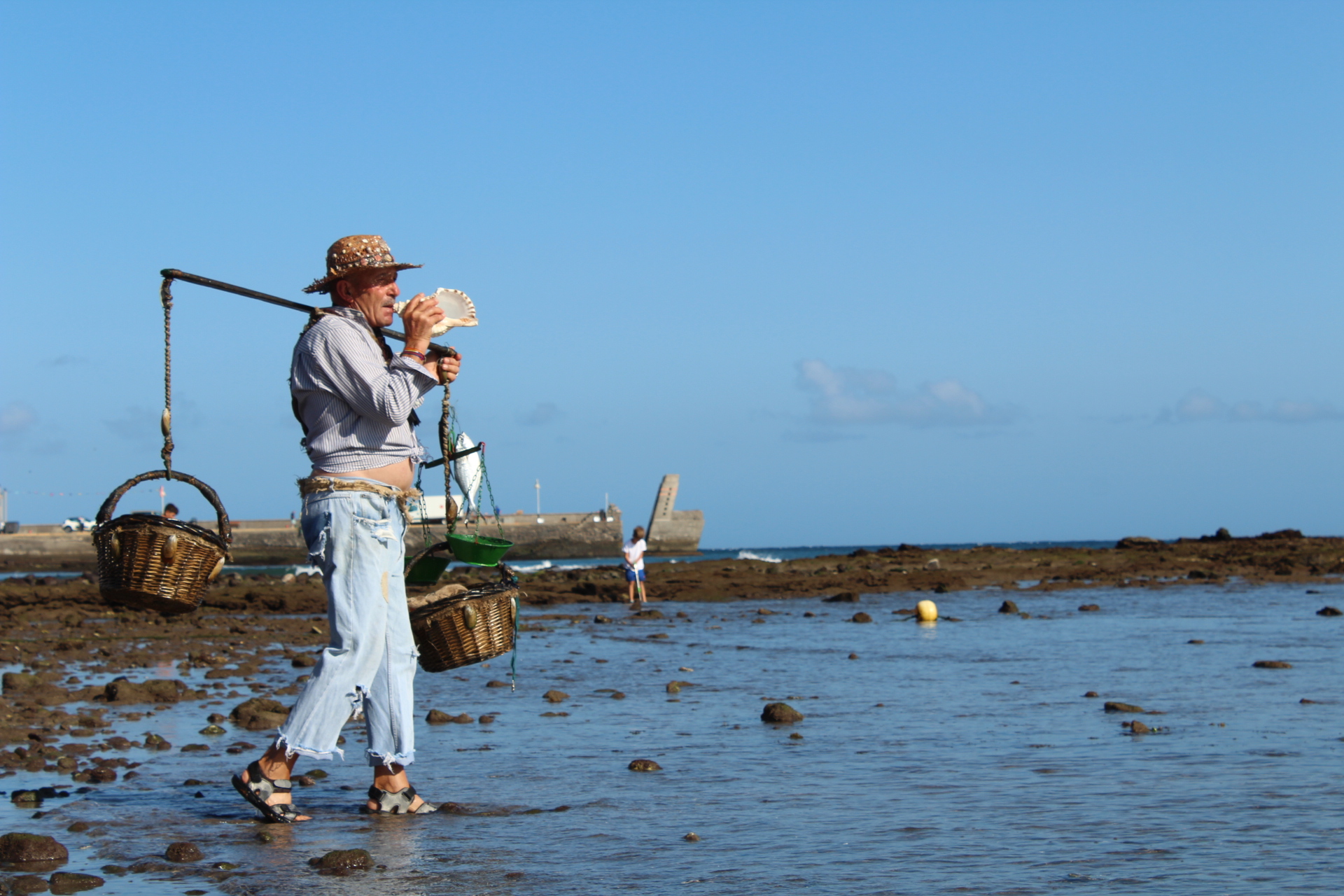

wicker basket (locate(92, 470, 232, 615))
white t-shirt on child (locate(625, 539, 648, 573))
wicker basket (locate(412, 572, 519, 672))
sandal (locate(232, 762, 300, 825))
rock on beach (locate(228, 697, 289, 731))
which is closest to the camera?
sandal (locate(232, 762, 300, 825))

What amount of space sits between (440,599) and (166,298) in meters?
1.67

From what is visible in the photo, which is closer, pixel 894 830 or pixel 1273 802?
pixel 894 830

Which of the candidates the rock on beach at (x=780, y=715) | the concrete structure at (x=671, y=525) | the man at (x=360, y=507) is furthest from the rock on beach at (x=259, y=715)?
the concrete structure at (x=671, y=525)

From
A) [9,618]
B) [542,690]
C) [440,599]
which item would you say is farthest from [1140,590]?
[440,599]

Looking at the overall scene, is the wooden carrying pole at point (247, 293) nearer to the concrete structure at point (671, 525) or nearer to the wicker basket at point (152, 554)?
the wicker basket at point (152, 554)

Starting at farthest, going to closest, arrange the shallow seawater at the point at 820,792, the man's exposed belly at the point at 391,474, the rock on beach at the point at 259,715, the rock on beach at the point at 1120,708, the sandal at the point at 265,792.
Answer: the rock on beach at the point at 1120,708, the rock on beach at the point at 259,715, the man's exposed belly at the point at 391,474, the sandal at the point at 265,792, the shallow seawater at the point at 820,792

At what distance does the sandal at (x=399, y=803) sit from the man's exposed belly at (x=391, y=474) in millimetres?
1179

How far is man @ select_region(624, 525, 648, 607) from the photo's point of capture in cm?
2445

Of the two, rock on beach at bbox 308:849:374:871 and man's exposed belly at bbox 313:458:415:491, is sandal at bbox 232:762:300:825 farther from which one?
man's exposed belly at bbox 313:458:415:491

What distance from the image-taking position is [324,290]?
5125mm

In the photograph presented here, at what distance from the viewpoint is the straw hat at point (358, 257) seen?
16.3ft

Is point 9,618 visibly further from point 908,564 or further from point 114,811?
point 908,564

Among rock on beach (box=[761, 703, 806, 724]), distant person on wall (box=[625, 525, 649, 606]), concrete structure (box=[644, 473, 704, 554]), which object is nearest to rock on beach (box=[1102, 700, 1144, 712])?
rock on beach (box=[761, 703, 806, 724])

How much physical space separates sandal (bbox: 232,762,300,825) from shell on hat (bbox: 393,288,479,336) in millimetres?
1810
